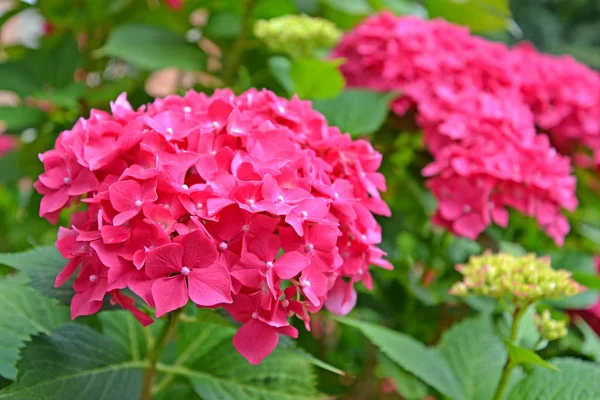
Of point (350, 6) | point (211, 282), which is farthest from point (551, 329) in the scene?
point (350, 6)

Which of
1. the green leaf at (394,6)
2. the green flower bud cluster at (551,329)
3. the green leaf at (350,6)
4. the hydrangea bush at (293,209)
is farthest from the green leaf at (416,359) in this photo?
the green leaf at (394,6)

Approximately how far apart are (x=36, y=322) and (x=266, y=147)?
0.30m

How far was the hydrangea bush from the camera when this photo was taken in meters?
0.48

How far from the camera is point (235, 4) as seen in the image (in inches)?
44.4

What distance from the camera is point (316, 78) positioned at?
93 cm

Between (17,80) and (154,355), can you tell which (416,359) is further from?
(17,80)

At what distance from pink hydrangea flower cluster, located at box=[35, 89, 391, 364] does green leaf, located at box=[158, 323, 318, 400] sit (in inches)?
4.7

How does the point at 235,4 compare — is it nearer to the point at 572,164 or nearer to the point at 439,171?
the point at 439,171

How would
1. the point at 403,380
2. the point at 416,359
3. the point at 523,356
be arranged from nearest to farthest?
the point at 523,356 < the point at 416,359 < the point at 403,380

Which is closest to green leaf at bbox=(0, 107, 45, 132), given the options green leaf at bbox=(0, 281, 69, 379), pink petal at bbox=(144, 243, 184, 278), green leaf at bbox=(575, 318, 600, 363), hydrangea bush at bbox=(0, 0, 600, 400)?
hydrangea bush at bbox=(0, 0, 600, 400)

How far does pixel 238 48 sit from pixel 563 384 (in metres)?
0.75

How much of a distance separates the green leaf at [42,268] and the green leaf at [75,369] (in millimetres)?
42

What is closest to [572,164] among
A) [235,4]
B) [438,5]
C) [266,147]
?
[438,5]

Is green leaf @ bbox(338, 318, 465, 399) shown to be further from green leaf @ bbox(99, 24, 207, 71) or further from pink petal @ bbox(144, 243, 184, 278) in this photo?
green leaf @ bbox(99, 24, 207, 71)
